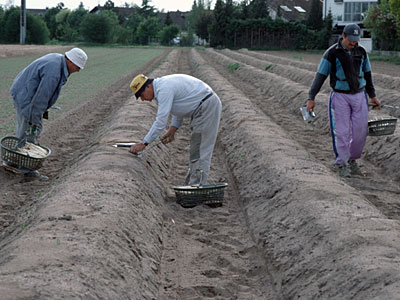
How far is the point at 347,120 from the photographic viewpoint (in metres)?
7.20

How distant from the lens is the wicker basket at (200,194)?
6.20 meters

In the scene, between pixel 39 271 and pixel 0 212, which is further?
pixel 0 212

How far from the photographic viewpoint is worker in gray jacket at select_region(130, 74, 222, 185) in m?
5.74

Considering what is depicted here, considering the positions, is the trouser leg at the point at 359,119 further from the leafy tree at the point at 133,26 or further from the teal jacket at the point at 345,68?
the leafy tree at the point at 133,26

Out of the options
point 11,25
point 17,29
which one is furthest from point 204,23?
point 11,25

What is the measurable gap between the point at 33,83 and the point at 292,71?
54.4ft

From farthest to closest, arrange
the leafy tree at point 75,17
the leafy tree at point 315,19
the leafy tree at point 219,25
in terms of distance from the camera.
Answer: the leafy tree at point 75,17
the leafy tree at point 219,25
the leafy tree at point 315,19

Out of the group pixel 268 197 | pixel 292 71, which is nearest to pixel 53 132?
pixel 268 197

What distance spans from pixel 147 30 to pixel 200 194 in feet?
251

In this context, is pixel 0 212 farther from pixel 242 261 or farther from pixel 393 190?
pixel 393 190

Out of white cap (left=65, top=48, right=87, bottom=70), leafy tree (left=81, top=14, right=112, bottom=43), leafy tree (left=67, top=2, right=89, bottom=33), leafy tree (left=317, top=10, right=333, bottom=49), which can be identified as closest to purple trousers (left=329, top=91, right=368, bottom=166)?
white cap (left=65, top=48, right=87, bottom=70)

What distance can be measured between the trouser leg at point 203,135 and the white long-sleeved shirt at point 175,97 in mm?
110

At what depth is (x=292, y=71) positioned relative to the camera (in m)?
22.2

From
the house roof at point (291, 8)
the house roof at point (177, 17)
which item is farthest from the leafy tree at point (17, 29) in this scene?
the house roof at point (177, 17)
